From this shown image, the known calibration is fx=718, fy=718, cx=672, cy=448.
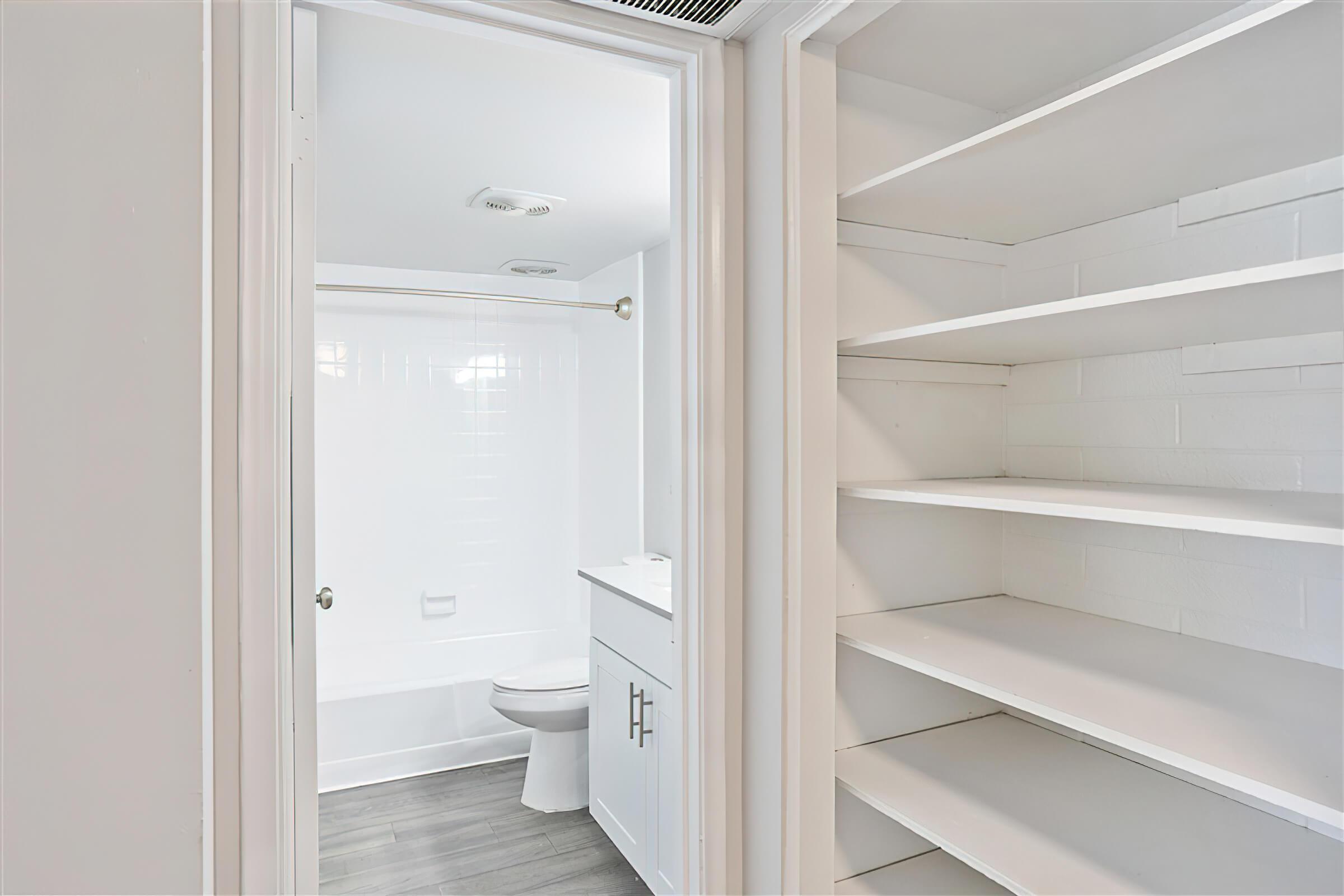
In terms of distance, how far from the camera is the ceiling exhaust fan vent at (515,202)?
91.4 inches

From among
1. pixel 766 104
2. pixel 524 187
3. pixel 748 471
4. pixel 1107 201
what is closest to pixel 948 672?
pixel 748 471

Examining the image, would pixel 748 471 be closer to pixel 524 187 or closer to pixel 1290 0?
pixel 1290 0

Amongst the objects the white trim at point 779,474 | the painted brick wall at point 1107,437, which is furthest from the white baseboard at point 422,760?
the painted brick wall at point 1107,437

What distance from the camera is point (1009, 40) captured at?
3.86ft

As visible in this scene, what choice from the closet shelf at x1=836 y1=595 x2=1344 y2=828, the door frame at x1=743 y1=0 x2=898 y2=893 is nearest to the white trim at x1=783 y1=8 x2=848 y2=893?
the door frame at x1=743 y1=0 x2=898 y2=893

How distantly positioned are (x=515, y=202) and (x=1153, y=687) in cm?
219

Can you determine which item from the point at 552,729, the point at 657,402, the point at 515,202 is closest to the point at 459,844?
the point at 552,729

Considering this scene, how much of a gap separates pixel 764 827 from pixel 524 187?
6.30ft

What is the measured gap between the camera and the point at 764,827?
1.25 metres

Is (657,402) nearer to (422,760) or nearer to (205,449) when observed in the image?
(422,760)

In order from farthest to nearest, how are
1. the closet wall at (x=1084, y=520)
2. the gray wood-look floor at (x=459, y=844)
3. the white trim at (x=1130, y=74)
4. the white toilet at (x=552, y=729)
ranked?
the white toilet at (x=552, y=729)
the gray wood-look floor at (x=459, y=844)
the closet wall at (x=1084, y=520)
the white trim at (x=1130, y=74)

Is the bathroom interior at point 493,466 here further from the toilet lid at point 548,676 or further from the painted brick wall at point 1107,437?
the painted brick wall at point 1107,437

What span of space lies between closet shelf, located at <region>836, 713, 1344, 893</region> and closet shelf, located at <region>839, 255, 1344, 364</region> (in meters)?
0.69

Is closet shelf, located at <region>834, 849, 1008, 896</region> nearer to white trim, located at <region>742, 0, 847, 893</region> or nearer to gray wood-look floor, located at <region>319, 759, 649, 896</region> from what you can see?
white trim, located at <region>742, 0, 847, 893</region>
